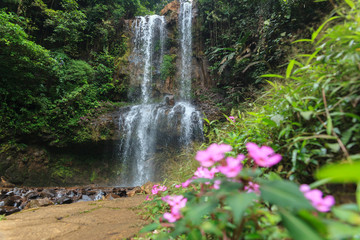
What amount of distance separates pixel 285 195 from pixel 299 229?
7 centimetres

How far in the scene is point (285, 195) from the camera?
0.43 metres

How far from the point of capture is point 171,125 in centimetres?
771

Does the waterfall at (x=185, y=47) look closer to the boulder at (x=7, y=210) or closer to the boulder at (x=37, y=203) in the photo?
the boulder at (x=37, y=203)

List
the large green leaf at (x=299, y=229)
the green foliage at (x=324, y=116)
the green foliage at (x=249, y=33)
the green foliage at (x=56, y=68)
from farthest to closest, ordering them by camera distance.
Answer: the green foliage at (x=56, y=68)
the green foliage at (x=249, y=33)
the green foliage at (x=324, y=116)
the large green leaf at (x=299, y=229)

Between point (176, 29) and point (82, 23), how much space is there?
5208 millimetres

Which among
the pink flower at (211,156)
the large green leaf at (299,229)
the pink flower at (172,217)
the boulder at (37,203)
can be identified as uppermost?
the pink flower at (211,156)

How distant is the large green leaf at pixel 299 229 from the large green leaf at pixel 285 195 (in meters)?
0.03

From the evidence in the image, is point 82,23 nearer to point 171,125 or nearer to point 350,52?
point 171,125

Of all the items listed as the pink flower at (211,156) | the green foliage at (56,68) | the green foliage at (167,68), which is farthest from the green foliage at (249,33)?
the green foliage at (56,68)

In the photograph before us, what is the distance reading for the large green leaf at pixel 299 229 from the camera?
1.19ft

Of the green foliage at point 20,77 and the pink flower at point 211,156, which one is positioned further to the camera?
the green foliage at point 20,77

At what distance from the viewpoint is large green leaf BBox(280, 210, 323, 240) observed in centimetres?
36

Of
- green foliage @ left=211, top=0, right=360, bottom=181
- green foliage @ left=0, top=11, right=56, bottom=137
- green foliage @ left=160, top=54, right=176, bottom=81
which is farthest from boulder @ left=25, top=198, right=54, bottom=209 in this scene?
green foliage @ left=160, top=54, right=176, bottom=81

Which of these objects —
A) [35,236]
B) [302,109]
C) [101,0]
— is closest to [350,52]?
[302,109]
